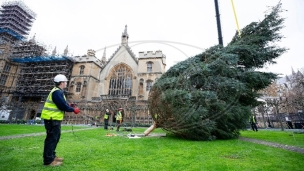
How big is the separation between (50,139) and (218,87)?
7.27 m

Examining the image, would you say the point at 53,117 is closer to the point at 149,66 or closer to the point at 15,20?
the point at 149,66

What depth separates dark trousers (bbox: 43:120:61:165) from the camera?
11.9 ft

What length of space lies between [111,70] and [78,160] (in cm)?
2977

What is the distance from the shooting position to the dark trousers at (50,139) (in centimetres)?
362

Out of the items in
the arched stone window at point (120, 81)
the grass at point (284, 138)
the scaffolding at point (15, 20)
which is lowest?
the grass at point (284, 138)

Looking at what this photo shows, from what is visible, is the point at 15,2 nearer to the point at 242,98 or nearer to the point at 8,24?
the point at 8,24

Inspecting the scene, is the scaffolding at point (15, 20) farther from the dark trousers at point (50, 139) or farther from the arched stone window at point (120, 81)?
the dark trousers at point (50, 139)

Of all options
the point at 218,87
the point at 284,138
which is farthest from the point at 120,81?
the point at 284,138

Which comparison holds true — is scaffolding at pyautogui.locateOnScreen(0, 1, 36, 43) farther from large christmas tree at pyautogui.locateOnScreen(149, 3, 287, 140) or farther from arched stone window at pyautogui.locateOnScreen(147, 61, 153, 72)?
large christmas tree at pyautogui.locateOnScreen(149, 3, 287, 140)

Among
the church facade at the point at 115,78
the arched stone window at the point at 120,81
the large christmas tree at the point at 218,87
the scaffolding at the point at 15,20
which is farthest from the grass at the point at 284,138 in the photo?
the scaffolding at the point at 15,20

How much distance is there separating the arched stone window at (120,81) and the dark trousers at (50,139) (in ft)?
86.4

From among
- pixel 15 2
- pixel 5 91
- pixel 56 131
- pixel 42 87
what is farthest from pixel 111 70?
pixel 15 2

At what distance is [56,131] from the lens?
154 inches

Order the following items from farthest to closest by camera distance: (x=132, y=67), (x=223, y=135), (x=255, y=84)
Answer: (x=132, y=67), (x=255, y=84), (x=223, y=135)
